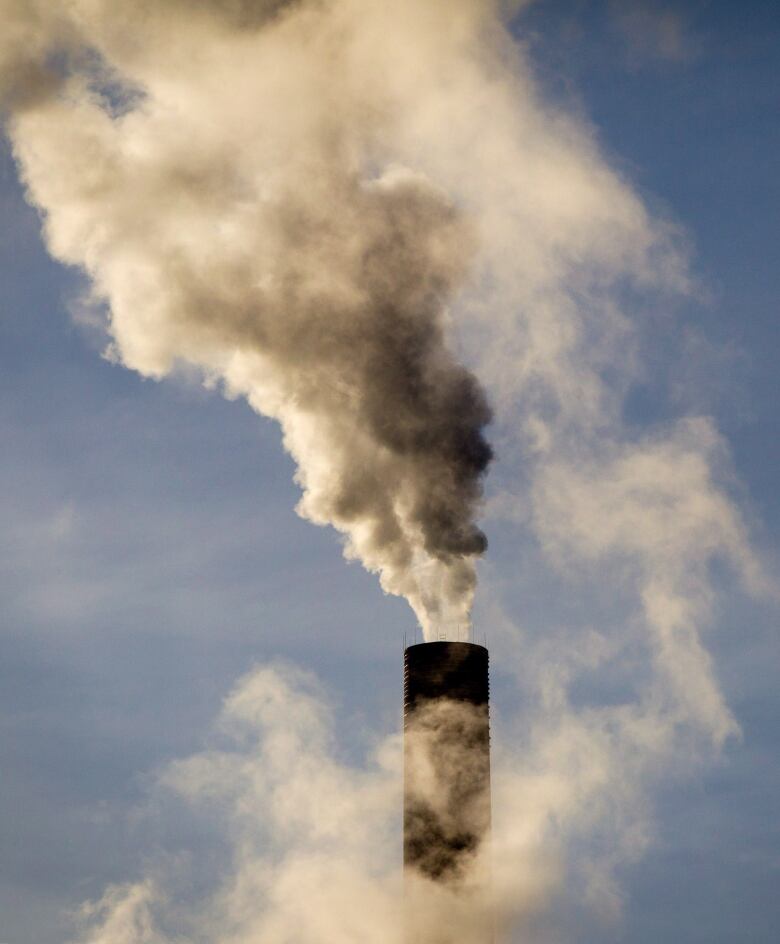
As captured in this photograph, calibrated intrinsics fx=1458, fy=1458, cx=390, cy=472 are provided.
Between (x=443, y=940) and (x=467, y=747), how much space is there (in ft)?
16.8

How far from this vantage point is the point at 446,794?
3981cm

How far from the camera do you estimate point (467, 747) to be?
39875 mm

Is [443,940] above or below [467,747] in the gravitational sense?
below

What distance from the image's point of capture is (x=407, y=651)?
135 ft

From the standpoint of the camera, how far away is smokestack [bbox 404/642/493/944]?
39031 millimetres

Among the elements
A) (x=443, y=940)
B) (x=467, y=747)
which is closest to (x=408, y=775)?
(x=467, y=747)

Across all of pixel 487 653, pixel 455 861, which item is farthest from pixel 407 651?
pixel 455 861

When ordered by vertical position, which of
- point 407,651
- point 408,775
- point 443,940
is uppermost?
point 407,651

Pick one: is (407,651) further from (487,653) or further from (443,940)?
(443,940)

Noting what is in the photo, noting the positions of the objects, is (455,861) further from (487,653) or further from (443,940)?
(487,653)

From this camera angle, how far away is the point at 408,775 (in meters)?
40.4

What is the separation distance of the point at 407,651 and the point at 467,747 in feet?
10.5

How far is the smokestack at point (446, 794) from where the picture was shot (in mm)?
39031

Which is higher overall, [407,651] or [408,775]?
[407,651]
